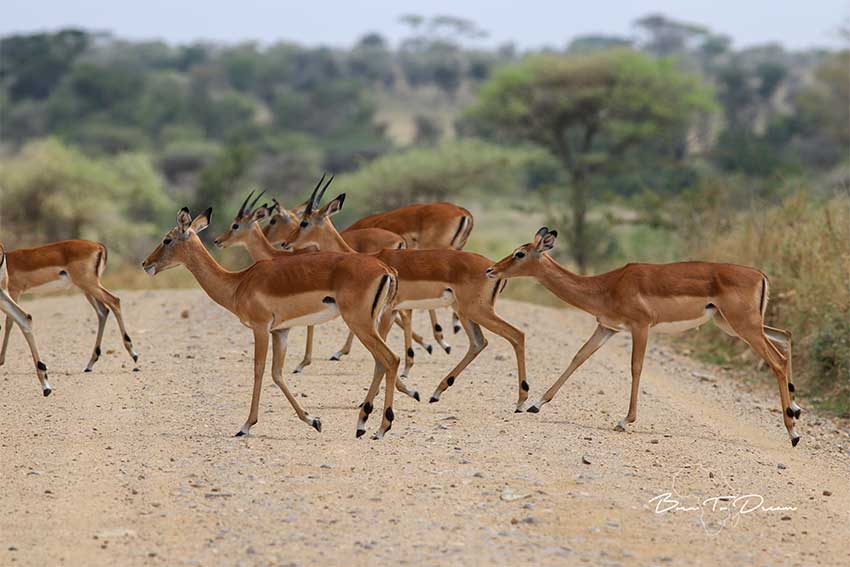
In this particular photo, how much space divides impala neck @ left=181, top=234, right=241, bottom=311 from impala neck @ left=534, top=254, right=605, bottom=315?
2.14 m

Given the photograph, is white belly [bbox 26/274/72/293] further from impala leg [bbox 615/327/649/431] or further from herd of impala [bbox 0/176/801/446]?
impala leg [bbox 615/327/649/431]

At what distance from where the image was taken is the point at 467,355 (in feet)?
31.4

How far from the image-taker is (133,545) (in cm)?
594

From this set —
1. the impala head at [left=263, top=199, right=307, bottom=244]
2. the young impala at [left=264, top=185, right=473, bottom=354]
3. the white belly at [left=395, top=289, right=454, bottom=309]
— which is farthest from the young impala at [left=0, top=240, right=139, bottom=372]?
the white belly at [left=395, top=289, right=454, bottom=309]

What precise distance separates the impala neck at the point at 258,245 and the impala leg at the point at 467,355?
67.5 inches

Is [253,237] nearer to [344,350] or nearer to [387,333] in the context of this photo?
[344,350]

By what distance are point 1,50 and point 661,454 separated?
177ft

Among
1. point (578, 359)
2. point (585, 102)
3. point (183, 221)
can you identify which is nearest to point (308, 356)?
point (183, 221)

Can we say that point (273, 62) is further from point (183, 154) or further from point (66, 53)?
point (183, 154)

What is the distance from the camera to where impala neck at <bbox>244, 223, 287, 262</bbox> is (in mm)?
10359

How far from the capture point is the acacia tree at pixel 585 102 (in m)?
29.8

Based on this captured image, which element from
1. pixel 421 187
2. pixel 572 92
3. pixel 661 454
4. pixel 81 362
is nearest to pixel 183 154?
pixel 421 187

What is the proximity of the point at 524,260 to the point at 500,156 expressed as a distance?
24.4m

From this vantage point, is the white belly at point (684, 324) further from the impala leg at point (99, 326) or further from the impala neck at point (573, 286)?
the impala leg at point (99, 326)
